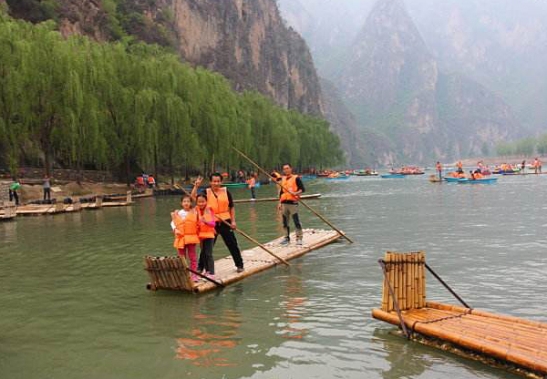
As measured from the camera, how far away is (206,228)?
1008 centimetres

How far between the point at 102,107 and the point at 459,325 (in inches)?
1339

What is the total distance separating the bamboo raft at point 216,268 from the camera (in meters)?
9.37

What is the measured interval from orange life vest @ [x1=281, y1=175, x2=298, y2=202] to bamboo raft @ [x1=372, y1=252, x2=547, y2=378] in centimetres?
682

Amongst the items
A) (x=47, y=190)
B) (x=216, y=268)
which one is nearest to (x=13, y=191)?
(x=47, y=190)

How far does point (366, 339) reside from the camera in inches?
279

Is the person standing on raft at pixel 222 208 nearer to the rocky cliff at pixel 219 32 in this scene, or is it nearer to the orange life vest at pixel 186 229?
the orange life vest at pixel 186 229

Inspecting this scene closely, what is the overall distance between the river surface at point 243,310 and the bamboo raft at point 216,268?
20 cm

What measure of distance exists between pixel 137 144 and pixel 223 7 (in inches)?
2885

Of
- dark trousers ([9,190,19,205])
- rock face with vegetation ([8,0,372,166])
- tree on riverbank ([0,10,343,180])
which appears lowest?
dark trousers ([9,190,19,205])

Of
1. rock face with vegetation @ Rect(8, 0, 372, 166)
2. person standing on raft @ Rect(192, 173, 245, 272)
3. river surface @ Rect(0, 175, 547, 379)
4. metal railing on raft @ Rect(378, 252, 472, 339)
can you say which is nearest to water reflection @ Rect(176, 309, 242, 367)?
river surface @ Rect(0, 175, 547, 379)

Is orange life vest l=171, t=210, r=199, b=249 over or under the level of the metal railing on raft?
over

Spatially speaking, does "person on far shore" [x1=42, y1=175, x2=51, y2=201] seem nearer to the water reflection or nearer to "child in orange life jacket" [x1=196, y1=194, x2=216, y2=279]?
"child in orange life jacket" [x1=196, y1=194, x2=216, y2=279]

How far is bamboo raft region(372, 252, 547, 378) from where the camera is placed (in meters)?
5.88

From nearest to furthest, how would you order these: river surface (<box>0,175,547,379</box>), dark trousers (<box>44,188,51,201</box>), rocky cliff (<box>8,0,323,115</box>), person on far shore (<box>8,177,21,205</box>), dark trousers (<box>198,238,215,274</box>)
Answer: river surface (<box>0,175,547,379</box>), dark trousers (<box>198,238,215,274</box>), person on far shore (<box>8,177,21,205</box>), dark trousers (<box>44,188,51,201</box>), rocky cliff (<box>8,0,323,115</box>)
